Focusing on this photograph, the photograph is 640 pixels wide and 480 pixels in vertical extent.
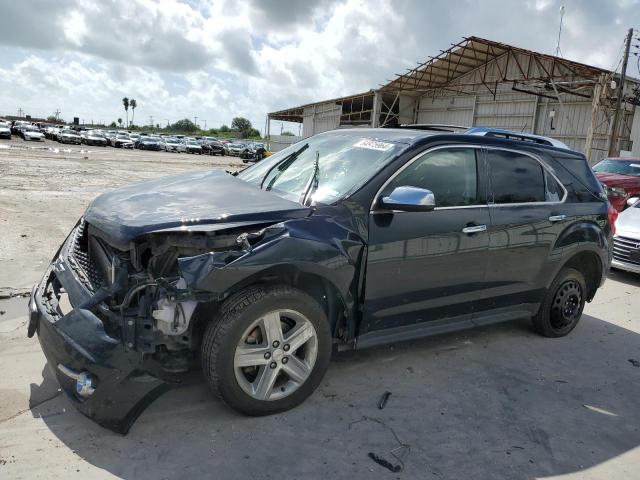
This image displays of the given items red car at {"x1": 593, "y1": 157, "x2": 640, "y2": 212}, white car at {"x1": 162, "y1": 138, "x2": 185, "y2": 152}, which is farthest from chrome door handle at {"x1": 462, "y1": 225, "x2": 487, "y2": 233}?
white car at {"x1": 162, "y1": 138, "x2": 185, "y2": 152}

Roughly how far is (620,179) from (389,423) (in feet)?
36.4

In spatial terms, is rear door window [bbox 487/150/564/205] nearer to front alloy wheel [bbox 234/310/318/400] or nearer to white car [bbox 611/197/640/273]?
front alloy wheel [bbox 234/310/318/400]

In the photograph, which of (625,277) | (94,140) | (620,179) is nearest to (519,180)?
(625,277)

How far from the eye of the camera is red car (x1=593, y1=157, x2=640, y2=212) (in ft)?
36.1

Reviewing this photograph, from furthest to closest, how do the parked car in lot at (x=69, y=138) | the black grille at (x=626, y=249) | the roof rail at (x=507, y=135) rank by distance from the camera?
the parked car in lot at (x=69, y=138)
the black grille at (x=626, y=249)
the roof rail at (x=507, y=135)

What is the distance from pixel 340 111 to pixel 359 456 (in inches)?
1450

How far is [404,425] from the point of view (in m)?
3.36

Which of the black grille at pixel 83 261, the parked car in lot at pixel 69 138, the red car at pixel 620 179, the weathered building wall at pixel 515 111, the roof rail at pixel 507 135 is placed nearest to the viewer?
the black grille at pixel 83 261

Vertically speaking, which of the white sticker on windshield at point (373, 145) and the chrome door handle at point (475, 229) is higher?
the white sticker on windshield at point (373, 145)

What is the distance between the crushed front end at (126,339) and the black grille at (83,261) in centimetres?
20

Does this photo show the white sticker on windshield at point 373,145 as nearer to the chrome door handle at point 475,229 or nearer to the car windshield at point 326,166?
the car windshield at point 326,166

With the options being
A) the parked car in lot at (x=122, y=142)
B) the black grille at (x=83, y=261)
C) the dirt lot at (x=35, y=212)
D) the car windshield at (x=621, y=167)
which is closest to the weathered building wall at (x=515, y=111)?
the car windshield at (x=621, y=167)

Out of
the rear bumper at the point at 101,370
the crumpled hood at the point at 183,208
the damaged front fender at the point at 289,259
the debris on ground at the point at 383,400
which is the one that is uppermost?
the crumpled hood at the point at 183,208

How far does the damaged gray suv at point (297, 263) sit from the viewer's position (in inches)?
114
